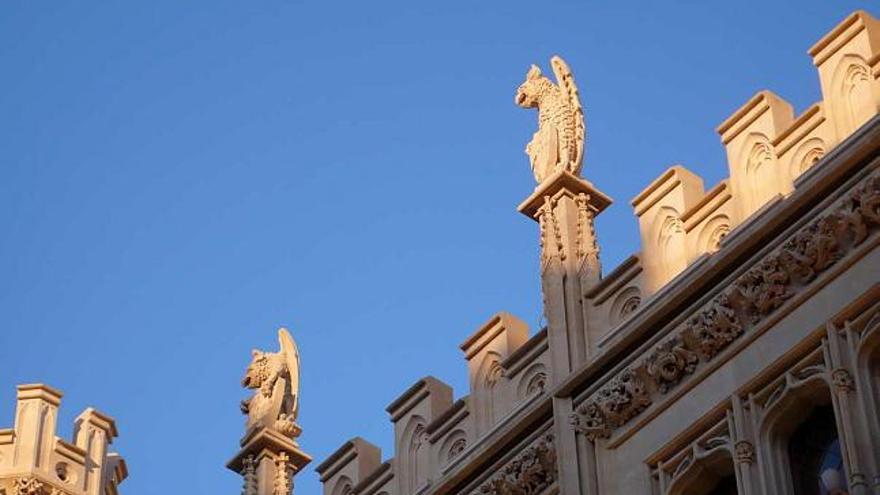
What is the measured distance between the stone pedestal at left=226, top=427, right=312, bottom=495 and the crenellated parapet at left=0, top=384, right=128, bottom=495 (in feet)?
8.26

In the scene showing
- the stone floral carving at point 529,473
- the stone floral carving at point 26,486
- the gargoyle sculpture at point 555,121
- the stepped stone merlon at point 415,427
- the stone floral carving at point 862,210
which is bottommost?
the stone floral carving at point 529,473

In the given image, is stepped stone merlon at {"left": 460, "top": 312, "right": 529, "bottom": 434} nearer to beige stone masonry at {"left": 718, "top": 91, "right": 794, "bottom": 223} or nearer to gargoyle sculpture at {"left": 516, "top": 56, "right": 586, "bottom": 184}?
gargoyle sculpture at {"left": 516, "top": 56, "right": 586, "bottom": 184}

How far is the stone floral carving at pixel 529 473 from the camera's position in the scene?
980 inches

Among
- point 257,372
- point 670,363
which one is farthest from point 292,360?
point 670,363

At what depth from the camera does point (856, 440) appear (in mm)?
21531

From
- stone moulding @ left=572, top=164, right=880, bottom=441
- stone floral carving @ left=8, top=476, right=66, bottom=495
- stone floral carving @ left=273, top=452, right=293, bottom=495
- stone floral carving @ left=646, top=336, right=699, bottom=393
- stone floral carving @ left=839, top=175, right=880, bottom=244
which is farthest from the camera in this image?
stone floral carving @ left=8, top=476, right=66, bottom=495

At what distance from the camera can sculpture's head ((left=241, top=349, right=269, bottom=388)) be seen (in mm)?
29219

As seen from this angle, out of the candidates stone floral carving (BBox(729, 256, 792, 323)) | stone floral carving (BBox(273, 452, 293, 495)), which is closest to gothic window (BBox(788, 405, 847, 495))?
stone floral carving (BBox(729, 256, 792, 323))

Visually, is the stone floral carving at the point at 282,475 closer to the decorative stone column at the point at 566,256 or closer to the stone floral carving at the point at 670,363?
the decorative stone column at the point at 566,256

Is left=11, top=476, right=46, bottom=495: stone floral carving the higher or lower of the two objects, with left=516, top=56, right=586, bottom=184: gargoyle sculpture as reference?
lower

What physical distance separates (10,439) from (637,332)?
9035 mm

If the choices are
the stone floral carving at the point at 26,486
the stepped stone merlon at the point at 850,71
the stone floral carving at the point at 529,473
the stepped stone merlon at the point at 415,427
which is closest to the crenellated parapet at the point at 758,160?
the stepped stone merlon at the point at 850,71

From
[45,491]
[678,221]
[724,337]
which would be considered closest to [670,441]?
[724,337]

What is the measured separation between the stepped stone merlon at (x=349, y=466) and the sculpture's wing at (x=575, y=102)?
3775 millimetres
